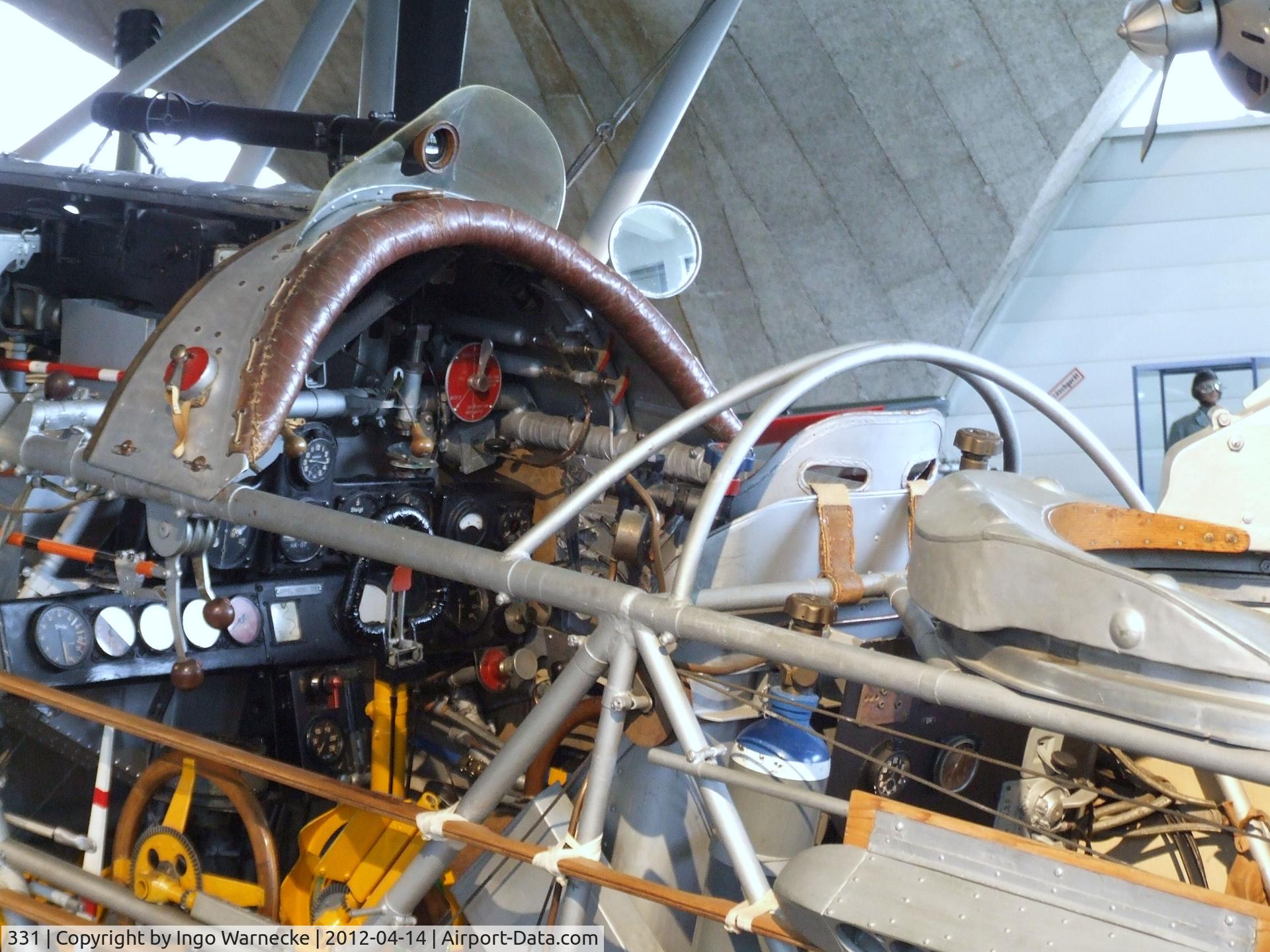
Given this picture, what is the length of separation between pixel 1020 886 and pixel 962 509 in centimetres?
52

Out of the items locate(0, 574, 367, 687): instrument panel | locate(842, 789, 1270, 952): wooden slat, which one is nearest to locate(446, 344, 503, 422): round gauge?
locate(0, 574, 367, 687): instrument panel

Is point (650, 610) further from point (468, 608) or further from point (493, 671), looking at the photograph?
point (468, 608)

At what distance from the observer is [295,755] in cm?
303

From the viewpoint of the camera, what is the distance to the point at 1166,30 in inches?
122

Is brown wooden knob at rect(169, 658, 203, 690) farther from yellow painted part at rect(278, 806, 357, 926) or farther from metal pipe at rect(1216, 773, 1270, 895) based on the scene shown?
metal pipe at rect(1216, 773, 1270, 895)

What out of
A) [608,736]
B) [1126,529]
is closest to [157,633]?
[608,736]

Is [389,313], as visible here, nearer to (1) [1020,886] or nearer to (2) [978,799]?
(2) [978,799]

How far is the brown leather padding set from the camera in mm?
2285

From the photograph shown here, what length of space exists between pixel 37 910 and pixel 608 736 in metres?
1.51

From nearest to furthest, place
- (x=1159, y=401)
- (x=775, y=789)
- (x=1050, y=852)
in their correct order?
(x=1050, y=852) < (x=775, y=789) < (x=1159, y=401)

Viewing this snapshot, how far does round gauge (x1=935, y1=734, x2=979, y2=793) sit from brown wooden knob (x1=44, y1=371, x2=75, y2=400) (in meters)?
2.11

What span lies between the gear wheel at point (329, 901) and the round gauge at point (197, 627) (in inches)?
25.0

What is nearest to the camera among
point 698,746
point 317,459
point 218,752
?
point 698,746

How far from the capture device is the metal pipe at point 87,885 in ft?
8.18
